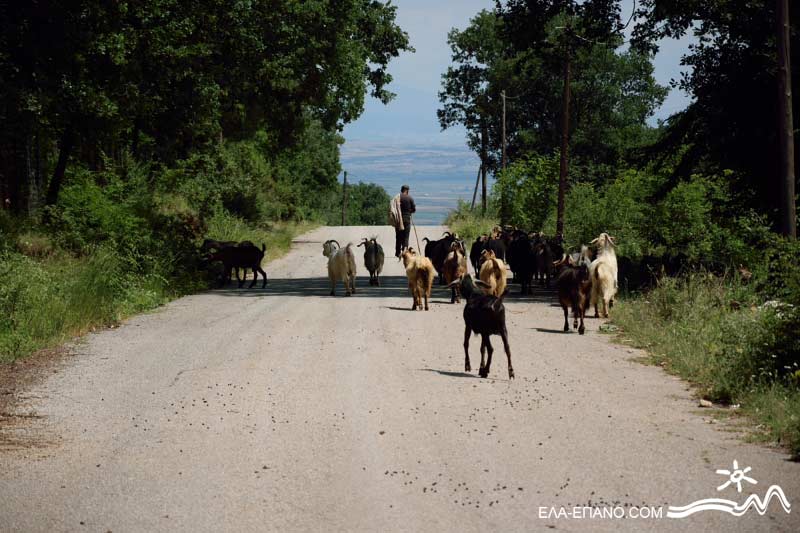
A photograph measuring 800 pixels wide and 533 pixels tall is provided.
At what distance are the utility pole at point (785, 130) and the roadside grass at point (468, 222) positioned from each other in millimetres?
20465

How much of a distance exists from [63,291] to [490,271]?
24.8 ft

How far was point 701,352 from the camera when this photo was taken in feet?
43.5

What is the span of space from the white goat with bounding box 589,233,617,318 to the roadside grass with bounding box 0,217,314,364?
887 cm

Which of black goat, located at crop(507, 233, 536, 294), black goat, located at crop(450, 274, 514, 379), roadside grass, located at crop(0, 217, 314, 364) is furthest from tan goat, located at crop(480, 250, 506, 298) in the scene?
roadside grass, located at crop(0, 217, 314, 364)

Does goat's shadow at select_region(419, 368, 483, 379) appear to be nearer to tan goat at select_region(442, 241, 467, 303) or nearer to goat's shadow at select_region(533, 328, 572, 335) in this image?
goat's shadow at select_region(533, 328, 572, 335)

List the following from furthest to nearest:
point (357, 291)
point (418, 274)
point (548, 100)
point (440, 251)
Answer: point (548, 100) < point (357, 291) < point (440, 251) < point (418, 274)

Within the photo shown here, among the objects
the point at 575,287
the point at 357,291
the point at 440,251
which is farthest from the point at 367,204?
the point at 575,287

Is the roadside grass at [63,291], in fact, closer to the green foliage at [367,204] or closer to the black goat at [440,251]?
the black goat at [440,251]

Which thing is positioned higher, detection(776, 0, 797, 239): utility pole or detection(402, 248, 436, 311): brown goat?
detection(776, 0, 797, 239): utility pole

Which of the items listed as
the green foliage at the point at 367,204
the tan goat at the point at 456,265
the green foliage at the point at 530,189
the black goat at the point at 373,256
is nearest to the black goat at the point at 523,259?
the tan goat at the point at 456,265

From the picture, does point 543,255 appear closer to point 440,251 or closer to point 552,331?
point 440,251

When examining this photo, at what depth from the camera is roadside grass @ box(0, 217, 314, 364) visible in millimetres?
15469

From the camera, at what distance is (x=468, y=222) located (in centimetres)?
4850

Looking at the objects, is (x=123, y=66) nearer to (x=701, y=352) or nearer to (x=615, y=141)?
(x=701, y=352)
